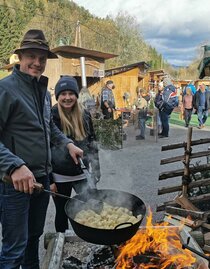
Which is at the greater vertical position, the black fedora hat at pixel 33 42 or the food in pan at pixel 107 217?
the black fedora hat at pixel 33 42

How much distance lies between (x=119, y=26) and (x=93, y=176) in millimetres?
48716

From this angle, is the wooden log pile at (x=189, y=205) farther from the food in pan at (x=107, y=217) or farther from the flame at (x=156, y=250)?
the food in pan at (x=107, y=217)

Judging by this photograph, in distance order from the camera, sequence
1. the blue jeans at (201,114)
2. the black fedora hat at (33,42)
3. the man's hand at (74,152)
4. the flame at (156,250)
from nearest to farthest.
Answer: the black fedora hat at (33,42), the flame at (156,250), the man's hand at (74,152), the blue jeans at (201,114)

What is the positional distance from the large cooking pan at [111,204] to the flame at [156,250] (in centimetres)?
36

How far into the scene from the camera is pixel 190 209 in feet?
13.3

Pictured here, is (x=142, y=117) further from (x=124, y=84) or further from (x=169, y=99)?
(x=124, y=84)

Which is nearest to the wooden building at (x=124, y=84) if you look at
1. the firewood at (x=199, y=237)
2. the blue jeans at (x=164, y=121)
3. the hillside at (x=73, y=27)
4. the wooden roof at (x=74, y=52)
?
the wooden roof at (x=74, y=52)

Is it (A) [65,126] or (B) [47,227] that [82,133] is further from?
(B) [47,227]

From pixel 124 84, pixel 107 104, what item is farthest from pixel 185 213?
pixel 124 84

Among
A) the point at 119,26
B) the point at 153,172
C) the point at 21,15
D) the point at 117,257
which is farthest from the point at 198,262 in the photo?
the point at 21,15

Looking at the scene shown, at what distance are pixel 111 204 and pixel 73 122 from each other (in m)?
1.04

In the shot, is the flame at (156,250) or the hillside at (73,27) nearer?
the flame at (156,250)

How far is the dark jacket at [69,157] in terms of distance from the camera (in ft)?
10.5

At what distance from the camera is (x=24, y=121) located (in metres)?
2.21
